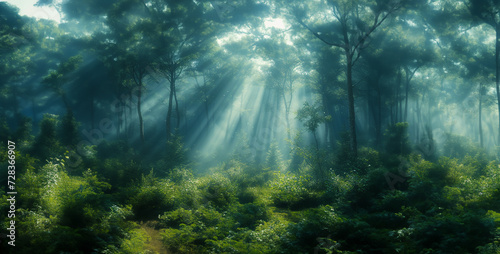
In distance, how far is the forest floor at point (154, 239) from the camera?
7.69 m

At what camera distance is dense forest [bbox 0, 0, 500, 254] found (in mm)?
7406

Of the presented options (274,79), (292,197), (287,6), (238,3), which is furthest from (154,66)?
(292,197)

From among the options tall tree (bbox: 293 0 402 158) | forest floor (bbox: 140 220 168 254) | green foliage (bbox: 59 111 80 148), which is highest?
tall tree (bbox: 293 0 402 158)

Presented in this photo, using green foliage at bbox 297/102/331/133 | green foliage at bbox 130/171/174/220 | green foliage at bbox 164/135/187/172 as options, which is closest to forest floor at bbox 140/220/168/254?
green foliage at bbox 130/171/174/220

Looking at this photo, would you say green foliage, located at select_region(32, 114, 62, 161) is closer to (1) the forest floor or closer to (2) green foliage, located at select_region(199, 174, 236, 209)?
(2) green foliage, located at select_region(199, 174, 236, 209)

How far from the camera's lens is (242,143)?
79.6 ft

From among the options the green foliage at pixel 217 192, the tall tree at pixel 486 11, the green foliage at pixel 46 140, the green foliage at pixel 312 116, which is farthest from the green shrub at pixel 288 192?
the tall tree at pixel 486 11

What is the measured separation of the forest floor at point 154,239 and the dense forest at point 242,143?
6 centimetres

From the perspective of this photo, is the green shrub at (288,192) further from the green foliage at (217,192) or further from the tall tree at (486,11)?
the tall tree at (486,11)

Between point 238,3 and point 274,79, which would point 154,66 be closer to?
point 238,3

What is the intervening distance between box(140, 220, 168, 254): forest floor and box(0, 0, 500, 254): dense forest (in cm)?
6

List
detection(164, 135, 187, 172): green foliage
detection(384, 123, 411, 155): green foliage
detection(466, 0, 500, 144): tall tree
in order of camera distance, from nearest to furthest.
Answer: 1. detection(164, 135, 187, 172): green foliage
2. detection(466, 0, 500, 144): tall tree
3. detection(384, 123, 411, 155): green foliage

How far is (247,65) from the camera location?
38.4 meters

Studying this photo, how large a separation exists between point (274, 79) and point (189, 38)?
47.5 feet
